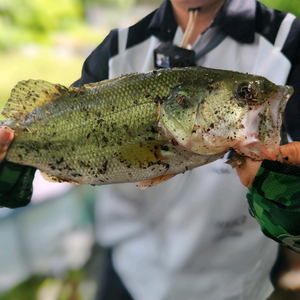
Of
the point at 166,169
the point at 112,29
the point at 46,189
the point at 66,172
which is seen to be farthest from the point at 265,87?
the point at 46,189

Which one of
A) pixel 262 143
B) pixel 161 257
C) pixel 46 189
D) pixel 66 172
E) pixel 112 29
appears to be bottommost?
pixel 161 257

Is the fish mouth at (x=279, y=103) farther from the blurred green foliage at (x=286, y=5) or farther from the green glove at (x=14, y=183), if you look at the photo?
the green glove at (x=14, y=183)

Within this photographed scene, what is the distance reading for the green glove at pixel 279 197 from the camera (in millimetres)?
522

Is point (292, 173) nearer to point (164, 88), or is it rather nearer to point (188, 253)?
point (164, 88)

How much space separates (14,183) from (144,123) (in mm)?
505

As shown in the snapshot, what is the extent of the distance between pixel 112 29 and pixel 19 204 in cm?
72

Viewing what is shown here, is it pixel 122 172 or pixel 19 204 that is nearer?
pixel 122 172

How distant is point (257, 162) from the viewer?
A: 55 cm

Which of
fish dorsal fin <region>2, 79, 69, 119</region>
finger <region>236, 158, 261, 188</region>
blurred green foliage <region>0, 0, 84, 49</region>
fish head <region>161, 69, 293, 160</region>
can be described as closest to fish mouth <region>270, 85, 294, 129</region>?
fish head <region>161, 69, 293, 160</region>

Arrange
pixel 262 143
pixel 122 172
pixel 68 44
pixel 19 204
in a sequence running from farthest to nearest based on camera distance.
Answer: pixel 68 44 → pixel 19 204 → pixel 122 172 → pixel 262 143

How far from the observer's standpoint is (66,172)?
629 mm

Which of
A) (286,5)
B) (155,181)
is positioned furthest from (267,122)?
(286,5)

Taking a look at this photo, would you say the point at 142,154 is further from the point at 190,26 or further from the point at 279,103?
the point at 190,26

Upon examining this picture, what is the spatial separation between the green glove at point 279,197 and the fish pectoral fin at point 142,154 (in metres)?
0.22
